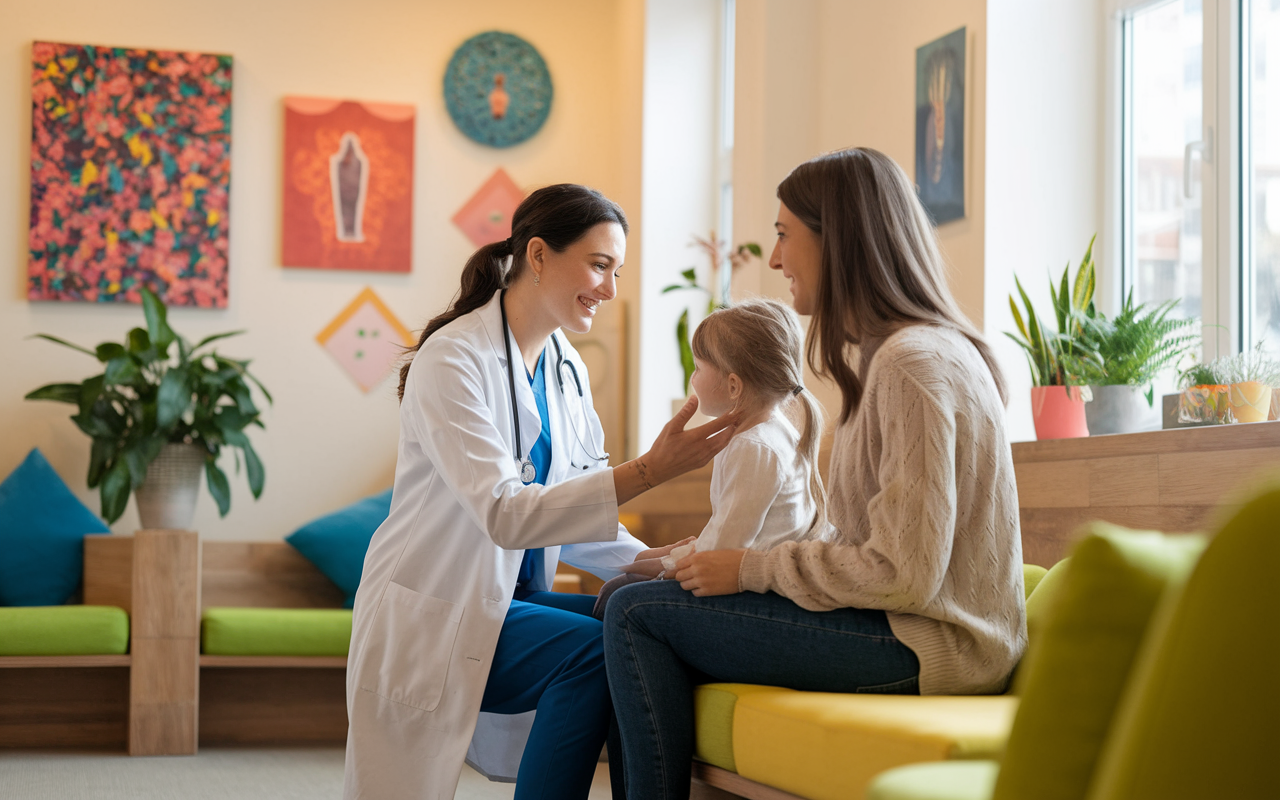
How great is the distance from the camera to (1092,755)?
812 mm

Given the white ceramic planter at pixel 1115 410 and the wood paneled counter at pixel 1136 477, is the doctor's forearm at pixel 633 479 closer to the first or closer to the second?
the wood paneled counter at pixel 1136 477

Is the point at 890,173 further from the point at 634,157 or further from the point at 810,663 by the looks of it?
the point at 634,157

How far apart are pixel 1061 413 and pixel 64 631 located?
3001mm

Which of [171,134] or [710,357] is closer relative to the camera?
[710,357]

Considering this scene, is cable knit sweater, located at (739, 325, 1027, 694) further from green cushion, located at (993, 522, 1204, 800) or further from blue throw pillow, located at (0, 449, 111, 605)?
blue throw pillow, located at (0, 449, 111, 605)

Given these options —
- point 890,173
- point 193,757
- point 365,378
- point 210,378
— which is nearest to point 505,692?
point 890,173

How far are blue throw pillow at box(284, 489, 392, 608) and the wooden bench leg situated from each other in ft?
1.94

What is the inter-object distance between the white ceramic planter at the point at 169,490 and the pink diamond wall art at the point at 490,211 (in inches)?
62.2

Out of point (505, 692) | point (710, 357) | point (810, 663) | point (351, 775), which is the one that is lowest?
point (351, 775)

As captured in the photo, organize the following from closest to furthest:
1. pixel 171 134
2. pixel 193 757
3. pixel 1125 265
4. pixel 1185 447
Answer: pixel 1185 447 → pixel 1125 265 → pixel 193 757 → pixel 171 134

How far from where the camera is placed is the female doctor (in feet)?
5.98

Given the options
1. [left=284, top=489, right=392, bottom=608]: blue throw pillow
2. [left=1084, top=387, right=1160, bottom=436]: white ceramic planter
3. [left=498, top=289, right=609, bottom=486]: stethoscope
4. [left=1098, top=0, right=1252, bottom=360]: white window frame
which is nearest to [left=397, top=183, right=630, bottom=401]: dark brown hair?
[left=498, top=289, right=609, bottom=486]: stethoscope

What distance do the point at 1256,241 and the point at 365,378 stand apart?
3339mm

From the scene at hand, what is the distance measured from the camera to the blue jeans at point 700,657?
60.2 inches
